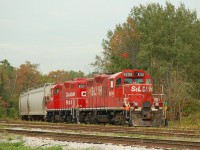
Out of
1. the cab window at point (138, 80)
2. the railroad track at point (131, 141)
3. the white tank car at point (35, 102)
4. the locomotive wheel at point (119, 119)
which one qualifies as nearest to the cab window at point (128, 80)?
the cab window at point (138, 80)

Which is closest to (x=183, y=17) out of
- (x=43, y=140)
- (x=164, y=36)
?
(x=164, y=36)

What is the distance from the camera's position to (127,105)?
910 inches

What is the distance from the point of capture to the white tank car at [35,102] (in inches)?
1499

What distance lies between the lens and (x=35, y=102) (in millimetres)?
40812

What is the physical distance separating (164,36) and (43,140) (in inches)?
1418

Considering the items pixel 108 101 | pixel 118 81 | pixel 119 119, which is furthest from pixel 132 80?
pixel 119 119

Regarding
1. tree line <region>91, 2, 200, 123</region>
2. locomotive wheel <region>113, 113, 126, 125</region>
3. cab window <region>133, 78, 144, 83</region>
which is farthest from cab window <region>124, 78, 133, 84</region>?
tree line <region>91, 2, 200, 123</region>

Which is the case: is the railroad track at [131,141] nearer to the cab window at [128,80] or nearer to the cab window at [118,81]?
the cab window at [118,81]

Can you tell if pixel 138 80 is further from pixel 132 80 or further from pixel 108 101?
pixel 108 101

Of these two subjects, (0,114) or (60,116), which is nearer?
(60,116)

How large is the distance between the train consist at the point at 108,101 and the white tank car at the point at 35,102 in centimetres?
54

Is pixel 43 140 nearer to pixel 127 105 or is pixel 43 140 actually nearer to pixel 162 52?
pixel 127 105

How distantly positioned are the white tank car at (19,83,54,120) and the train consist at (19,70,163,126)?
0.54m

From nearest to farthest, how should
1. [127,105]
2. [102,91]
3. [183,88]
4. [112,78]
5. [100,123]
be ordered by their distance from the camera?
[127,105] < [112,78] < [102,91] < [100,123] < [183,88]
